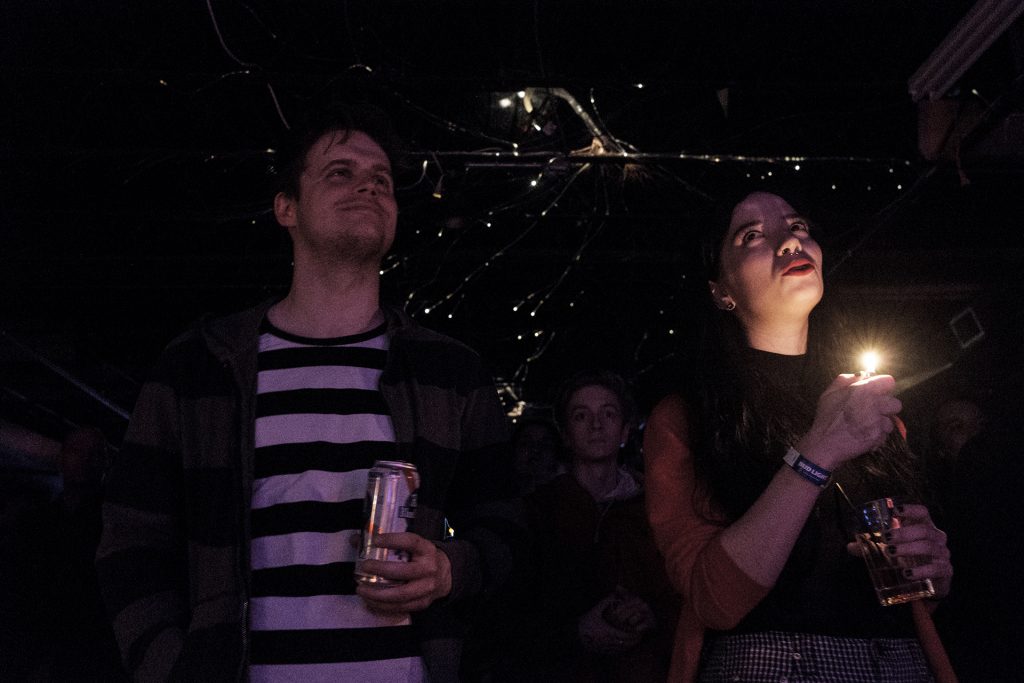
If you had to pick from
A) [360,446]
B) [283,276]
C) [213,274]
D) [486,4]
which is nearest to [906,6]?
[486,4]

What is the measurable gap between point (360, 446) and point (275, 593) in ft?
1.11

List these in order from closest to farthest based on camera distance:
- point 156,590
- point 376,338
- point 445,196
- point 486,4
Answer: point 156,590
point 376,338
point 486,4
point 445,196

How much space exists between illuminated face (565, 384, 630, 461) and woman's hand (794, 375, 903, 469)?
1.82m

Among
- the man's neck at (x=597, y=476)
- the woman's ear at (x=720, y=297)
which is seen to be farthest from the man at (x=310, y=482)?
the man's neck at (x=597, y=476)

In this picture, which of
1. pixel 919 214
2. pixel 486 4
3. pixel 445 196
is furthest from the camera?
pixel 919 214

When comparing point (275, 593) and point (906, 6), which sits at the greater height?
point (906, 6)

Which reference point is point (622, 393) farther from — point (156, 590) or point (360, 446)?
point (156, 590)

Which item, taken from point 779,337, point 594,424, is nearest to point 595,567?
point 594,424

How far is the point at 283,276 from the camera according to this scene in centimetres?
629

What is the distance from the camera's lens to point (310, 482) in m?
1.73

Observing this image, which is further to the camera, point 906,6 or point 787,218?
point 906,6

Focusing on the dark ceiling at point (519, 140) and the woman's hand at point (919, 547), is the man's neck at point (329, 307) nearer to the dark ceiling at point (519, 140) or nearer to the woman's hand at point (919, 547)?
the dark ceiling at point (519, 140)

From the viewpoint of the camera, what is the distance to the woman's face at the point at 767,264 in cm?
192

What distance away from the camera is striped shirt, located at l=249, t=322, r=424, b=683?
162 cm
